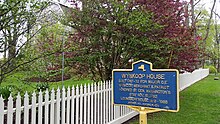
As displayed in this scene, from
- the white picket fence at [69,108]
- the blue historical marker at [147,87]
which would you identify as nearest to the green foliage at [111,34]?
the white picket fence at [69,108]

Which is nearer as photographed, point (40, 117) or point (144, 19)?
point (40, 117)

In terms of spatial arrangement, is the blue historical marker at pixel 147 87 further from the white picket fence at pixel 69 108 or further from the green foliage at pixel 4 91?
the green foliage at pixel 4 91

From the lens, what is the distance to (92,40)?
20.5ft

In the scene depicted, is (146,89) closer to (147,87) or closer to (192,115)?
(147,87)

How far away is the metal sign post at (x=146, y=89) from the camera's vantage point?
3.63 meters

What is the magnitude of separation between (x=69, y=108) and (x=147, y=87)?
4.54ft

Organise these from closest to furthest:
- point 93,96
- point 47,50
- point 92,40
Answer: point 93,96 → point 47,50 → point 92,40

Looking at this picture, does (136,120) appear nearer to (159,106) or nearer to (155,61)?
(155,61)

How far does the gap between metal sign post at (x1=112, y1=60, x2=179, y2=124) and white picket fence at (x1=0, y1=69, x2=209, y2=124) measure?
72cm

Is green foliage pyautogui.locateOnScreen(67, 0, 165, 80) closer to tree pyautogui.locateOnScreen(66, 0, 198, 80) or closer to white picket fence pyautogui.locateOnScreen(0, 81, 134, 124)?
tree pyautogui.locateOnScreen(66, 0, 198, 80)

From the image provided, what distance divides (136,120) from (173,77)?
2.92 metres

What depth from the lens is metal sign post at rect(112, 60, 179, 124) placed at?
3.63 meters

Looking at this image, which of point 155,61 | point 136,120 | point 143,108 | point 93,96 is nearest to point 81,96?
point 93,96

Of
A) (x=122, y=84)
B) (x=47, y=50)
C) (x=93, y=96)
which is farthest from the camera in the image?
(x=47, y=50)
